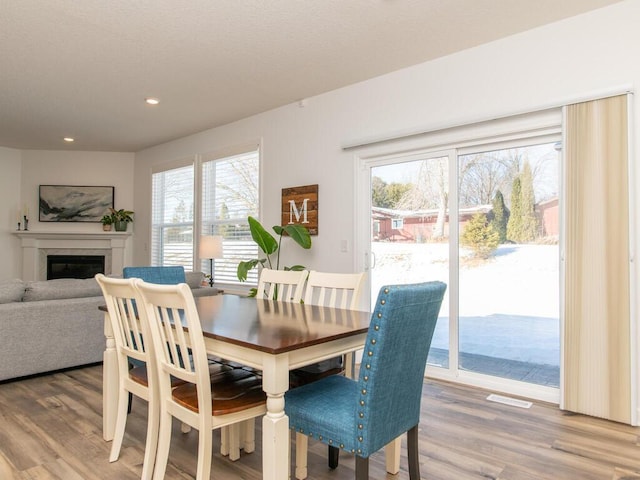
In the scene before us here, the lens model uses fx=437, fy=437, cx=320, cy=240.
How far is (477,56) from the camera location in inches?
132

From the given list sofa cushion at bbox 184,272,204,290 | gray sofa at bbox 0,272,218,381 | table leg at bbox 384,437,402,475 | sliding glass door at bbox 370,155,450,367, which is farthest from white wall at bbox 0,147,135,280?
table leg at bbox 384,437,402,475

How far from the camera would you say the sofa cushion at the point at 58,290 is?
3.61 metres

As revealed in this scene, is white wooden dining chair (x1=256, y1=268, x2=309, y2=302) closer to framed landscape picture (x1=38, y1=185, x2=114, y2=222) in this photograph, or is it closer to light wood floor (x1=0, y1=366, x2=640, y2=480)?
light wood floor (x1=0, y1=366, x2=640, y2=480)

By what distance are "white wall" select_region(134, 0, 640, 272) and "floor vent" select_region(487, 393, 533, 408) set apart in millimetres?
1600

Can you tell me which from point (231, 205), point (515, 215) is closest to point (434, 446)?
point (515, 215)

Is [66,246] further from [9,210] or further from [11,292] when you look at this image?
[11,292]

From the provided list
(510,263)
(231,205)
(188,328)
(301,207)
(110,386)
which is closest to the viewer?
(188,328)

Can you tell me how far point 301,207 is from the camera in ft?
15.0

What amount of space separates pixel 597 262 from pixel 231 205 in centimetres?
403

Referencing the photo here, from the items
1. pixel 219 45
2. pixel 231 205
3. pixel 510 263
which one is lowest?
pixel 510 263

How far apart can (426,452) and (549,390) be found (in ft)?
4.16

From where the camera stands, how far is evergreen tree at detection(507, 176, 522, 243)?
10.7 feet

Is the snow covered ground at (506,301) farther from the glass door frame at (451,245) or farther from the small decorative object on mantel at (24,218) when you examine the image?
the small decorative object on mantel at (24,218)

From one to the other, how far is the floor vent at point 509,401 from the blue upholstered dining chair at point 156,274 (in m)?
2.46
